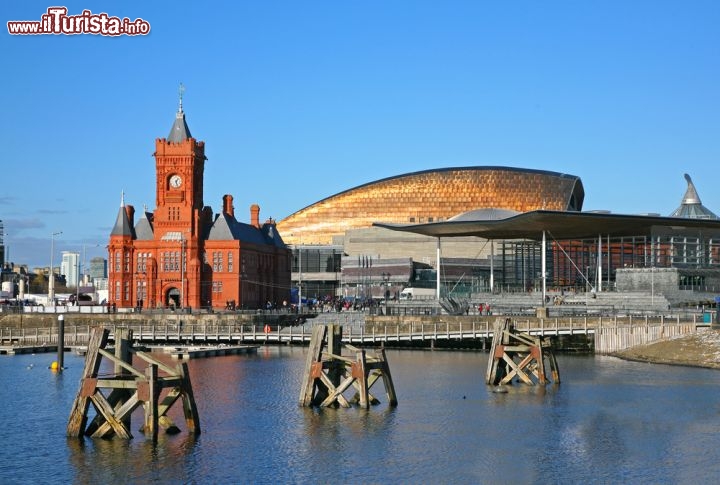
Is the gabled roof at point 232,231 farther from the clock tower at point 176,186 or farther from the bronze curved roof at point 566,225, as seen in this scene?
the bronze curved roof at point 566,225

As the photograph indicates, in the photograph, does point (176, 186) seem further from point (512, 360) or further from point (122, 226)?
point (512, 360)

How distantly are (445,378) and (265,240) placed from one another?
62.3 m

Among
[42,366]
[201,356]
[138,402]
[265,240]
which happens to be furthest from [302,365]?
[265,240]

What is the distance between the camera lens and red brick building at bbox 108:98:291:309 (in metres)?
103

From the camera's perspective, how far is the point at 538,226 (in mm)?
97562

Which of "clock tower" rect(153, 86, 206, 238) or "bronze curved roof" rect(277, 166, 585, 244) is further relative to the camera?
"bronze curved roof" rect(277, 166, 585, 244)

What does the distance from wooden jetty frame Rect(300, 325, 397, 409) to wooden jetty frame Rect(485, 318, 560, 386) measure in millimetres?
9048

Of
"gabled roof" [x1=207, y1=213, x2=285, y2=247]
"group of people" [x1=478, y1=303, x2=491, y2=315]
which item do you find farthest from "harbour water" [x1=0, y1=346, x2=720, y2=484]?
"gabled roof" [x1=207, y1=213, x2=285, y2=247]

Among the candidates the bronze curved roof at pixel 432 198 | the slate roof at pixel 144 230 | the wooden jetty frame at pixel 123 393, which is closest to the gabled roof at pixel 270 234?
the slate roof at pixel 144 230

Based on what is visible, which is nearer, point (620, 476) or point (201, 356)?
point (620, 476)

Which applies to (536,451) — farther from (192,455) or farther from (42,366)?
(42,366)

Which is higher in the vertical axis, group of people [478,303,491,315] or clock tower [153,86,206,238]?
clock tower [153,86,206,238]

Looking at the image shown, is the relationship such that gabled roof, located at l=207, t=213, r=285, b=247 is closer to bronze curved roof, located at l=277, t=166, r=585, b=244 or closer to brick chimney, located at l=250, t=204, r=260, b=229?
brick chimney, located at l=250, t=204, r=260, b=229

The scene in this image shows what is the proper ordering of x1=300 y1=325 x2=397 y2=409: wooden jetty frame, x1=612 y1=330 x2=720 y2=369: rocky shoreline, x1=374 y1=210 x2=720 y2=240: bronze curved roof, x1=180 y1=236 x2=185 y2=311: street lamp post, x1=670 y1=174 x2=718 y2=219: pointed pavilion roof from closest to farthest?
x1=300 y1=325 x2=397 y2=409: wooden jetty frame → x1=612 y1=330 x2=720 y2=369: rocky shoreline → x1=374 y1=210 x2=720 y2=240: bronze curved roof → x1=180 y1=236 x2=185 y2=311: street lamp post → x1=670 y1=174 x2=718 y2=219: pointed pavilion roof
